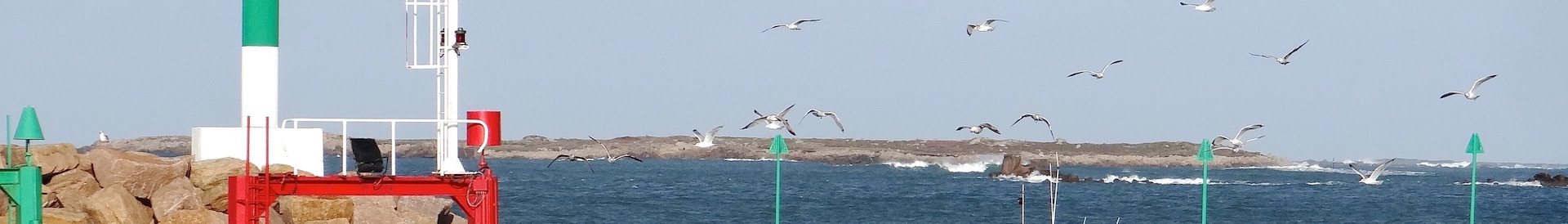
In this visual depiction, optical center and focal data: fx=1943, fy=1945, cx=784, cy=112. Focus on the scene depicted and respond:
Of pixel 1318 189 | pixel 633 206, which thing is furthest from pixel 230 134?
pixel 1318 189

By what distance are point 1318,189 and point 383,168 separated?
85.4 metres

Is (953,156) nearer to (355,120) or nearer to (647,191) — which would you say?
(647,191)

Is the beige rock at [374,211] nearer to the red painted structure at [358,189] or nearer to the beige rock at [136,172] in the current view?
the beige rock at [136,172]

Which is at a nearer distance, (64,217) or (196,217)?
(64,217)

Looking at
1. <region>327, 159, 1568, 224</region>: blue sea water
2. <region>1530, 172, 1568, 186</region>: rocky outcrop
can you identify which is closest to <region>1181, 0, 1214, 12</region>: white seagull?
<region>327, 159, 1568, 224</region>: blue sea water

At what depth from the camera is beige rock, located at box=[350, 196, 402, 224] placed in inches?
862

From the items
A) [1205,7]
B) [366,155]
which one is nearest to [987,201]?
[1205,7]

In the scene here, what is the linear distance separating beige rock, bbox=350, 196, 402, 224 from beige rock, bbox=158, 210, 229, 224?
2.26 metres

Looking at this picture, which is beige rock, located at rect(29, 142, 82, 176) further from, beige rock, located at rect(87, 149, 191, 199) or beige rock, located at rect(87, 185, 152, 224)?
beige rock, located at rect(87, 185, 152, 224)

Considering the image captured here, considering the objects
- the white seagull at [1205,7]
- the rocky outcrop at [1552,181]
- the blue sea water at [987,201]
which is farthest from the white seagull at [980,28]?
the rocky outcrop at [1552,181]

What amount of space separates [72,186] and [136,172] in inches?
28.0

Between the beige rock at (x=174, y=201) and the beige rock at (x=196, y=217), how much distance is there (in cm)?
66

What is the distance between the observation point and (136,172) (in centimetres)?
2117

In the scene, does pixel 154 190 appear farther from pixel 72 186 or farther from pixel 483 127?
pixel 483 127
